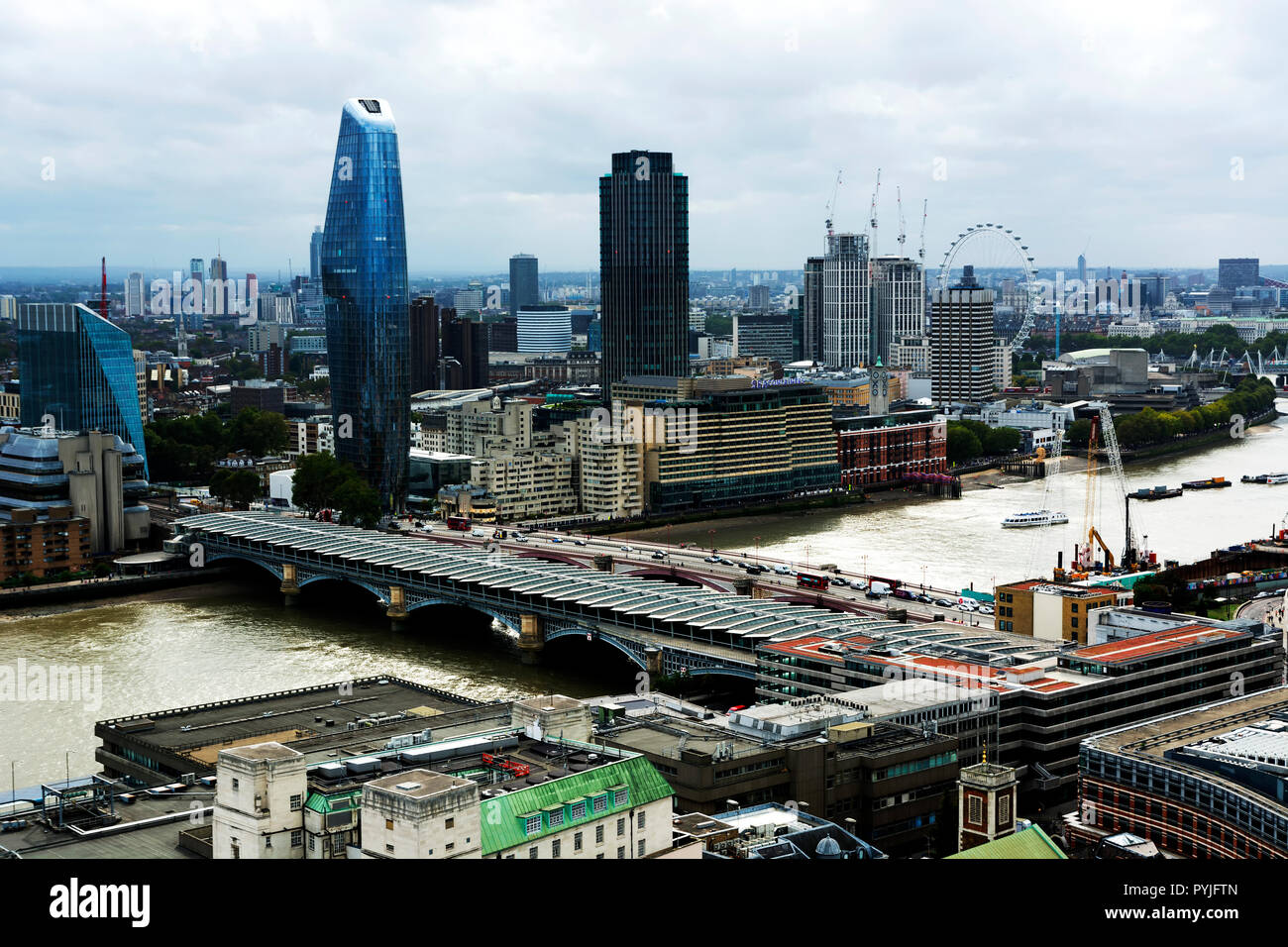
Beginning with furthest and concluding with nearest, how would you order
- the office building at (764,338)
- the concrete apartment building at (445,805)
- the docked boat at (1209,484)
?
the office building at (764,338) < the docked boat at (1209,484) < the concrete apartment building at (445,805)

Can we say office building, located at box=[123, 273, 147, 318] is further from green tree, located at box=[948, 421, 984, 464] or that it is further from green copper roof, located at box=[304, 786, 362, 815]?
green copper roof, located at box=[304, 786, 362, 815]

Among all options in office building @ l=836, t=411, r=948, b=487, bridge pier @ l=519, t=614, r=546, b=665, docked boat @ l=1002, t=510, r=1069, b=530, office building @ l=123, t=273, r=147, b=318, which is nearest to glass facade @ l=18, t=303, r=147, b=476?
bridge pier @ l=519, t=614, r=546, b=665

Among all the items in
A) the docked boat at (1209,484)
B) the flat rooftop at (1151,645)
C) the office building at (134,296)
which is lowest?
the docked boat at (1209,484)

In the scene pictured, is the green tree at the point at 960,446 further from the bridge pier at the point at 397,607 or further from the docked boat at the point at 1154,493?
the bridge pier at the point at 397,607

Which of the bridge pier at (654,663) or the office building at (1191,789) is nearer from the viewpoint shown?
the office building at (1191,789)

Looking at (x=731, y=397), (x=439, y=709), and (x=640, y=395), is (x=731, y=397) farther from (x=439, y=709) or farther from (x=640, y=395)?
(x=439, y=709)

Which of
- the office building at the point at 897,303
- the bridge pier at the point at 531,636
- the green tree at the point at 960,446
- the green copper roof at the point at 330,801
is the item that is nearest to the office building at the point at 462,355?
the office building at the point at 897,303
